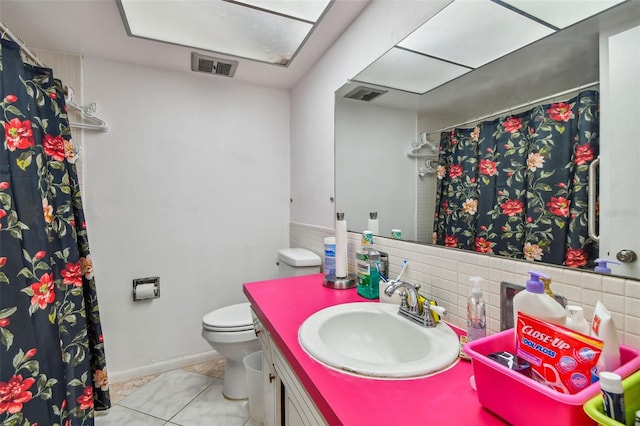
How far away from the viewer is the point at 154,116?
2006mm

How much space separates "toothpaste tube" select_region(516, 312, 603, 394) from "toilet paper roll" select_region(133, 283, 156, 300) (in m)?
2.13

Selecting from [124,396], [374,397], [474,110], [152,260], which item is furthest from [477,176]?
[124,396]

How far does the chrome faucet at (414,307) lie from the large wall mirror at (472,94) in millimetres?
206

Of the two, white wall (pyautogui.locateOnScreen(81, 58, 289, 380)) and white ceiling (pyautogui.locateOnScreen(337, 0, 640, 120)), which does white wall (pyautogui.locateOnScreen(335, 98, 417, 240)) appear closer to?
white ceiling (pyautogui.locateOnScreen(337, 0, 640, 120))

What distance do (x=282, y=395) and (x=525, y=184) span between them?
101cm

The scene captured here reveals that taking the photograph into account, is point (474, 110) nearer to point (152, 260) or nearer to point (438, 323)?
point (438, 323)

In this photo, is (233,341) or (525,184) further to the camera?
(233,341)

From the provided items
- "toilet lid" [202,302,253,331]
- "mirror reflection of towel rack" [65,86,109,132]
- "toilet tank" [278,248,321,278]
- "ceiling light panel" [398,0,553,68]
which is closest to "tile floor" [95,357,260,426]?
"toilet lid" [202,302,253,331]

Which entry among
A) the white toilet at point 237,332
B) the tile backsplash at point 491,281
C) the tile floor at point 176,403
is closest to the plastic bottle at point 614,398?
the tile backsplash at point 491,281

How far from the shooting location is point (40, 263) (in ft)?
3.92

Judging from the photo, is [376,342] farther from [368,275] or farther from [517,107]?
[517,107]

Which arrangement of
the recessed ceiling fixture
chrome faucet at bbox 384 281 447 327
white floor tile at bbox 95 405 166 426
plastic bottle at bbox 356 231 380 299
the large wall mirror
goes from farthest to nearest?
white floor tile at bbox 95 405 166 426, the recessed ceiling fixture, plastic bottle at bbox 356 231 380 299, chrome faucet at bbox 384 281 447 327, the large wall mirror

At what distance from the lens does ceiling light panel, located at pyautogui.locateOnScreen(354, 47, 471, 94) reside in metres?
1.07

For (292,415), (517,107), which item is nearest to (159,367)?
(292,415)
